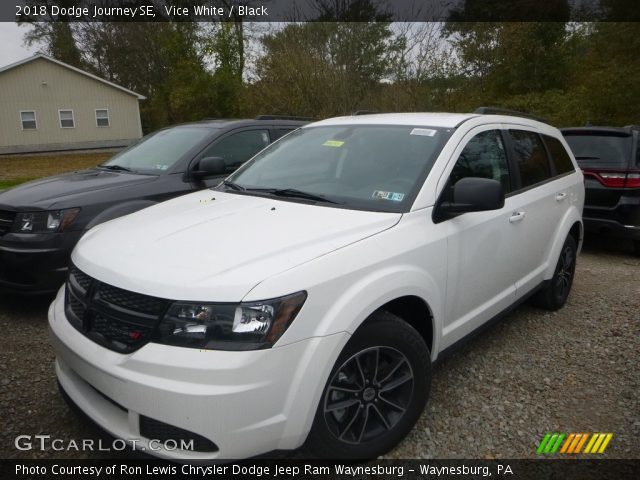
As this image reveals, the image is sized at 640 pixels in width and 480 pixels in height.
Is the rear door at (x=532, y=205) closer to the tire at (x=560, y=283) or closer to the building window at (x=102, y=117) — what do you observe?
the tire at (x=560, y=283)

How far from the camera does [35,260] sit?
146 inches

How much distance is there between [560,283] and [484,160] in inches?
71.3

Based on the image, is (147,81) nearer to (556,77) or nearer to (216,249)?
(556,77)

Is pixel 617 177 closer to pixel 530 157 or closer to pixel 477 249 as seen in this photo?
pixel 530 157

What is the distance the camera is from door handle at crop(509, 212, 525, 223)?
3229 millimetres

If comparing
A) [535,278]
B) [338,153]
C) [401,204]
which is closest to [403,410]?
[401,204]

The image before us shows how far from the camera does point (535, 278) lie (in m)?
3.77

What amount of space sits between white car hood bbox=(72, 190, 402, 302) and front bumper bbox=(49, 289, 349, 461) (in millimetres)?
261

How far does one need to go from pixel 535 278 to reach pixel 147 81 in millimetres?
35892

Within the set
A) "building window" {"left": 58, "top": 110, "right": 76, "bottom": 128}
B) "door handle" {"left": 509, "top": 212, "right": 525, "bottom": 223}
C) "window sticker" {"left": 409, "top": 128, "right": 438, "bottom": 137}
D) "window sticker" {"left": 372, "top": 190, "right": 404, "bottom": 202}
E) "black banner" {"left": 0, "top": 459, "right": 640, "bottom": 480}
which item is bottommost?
"black banner" {"left": 0, "top": 459, "right": 640, "bottom": 480}

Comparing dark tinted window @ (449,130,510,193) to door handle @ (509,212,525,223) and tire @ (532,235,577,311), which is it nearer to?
door handle @ (509,212,525,223)

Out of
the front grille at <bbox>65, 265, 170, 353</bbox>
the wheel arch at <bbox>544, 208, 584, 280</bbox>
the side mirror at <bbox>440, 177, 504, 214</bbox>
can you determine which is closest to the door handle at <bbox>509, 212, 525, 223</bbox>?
the side mirror at <bbox>440, 177, 504, 214</bbox>

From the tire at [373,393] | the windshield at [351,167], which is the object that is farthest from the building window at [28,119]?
the tire at [373,393]

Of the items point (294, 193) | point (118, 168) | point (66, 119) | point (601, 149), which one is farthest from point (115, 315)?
point (66, 119)
